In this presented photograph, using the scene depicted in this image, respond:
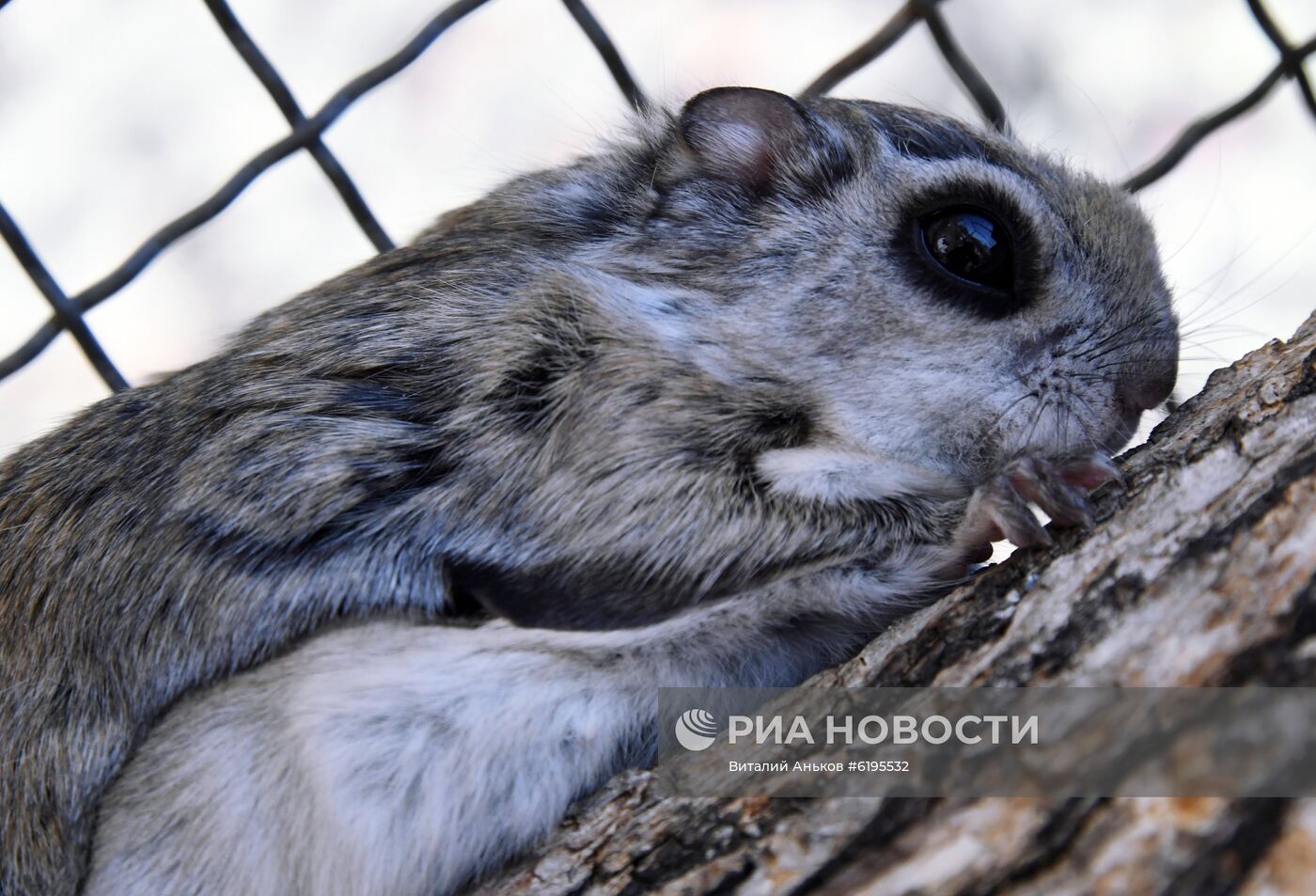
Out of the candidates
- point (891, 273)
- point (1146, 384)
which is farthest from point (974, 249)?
point (1146, 384)

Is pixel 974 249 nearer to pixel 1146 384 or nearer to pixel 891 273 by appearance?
pixel 891 273

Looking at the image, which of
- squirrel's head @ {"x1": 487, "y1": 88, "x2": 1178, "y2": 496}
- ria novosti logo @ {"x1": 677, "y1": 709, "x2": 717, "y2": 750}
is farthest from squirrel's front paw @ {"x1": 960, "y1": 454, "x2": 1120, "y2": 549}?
ria novosti logo @ {"x1": 677, "y1": 709, "x2": 717, "y2": 750}

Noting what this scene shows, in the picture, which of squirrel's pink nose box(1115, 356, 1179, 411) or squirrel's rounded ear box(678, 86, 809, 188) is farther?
squirrel's rounded ear box(678, 86, 809, 188)

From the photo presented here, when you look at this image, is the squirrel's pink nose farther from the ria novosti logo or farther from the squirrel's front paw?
the ria novosti logo

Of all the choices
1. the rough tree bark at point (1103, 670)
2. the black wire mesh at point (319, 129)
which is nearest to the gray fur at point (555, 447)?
the rough tree bark at point (1103, 670)

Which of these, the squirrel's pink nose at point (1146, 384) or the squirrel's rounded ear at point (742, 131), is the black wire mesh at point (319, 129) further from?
the squirrel's pink nose at point (1146, 384)
